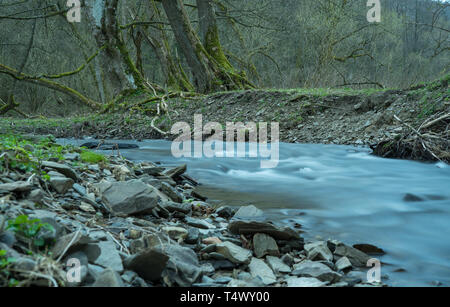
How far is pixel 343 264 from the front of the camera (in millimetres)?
2248

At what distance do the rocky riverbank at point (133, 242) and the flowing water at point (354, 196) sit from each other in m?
0.31

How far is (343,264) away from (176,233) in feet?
3.47

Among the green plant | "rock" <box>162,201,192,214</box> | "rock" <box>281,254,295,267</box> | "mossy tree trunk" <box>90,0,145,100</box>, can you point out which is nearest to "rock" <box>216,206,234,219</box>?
"rock" <box>162,201,192,214</box>

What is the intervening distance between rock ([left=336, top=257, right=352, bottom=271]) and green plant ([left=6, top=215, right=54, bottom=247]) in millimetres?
1631

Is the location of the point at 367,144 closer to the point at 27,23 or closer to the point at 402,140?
the point at 402,140

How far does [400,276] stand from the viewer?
224cm

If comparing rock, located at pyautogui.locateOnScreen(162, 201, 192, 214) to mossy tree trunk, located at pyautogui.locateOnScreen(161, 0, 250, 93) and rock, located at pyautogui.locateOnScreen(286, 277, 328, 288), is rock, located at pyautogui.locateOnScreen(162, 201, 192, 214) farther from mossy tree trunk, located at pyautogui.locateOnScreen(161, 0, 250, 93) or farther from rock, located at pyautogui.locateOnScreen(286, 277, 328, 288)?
mossy tree trunk, located at pyautogui.locateOnScreen(161, 0, 250, 93)

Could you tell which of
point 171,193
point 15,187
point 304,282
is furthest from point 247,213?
point 15,187

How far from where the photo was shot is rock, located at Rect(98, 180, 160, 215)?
2586 mm

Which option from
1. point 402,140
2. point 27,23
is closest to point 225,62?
point 402,140

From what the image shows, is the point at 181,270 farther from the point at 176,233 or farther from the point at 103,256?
the point at 176,233
